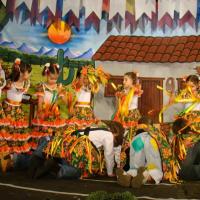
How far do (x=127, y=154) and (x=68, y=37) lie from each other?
3.04 meters

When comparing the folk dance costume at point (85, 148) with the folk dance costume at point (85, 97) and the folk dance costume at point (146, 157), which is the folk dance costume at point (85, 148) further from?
the folk dance costume at point (85, 97)

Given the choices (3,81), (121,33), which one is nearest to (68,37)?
(121,33)

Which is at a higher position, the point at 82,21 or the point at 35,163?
the point at 82,21

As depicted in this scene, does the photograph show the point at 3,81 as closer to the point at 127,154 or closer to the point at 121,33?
the point at 127,154

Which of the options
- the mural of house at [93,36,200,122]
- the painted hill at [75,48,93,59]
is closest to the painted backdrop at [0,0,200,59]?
the painted hill at [75,48,93,59]

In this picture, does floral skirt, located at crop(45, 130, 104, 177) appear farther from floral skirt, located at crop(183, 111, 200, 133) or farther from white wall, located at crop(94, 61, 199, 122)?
white wall, located at crop(94, 61, 199, 122)

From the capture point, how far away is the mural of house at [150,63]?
5.95 meters

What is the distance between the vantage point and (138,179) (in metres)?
3.03

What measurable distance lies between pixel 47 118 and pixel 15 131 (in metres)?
0.65

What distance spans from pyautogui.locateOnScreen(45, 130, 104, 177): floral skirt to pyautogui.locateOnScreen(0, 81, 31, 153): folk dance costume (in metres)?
0.74

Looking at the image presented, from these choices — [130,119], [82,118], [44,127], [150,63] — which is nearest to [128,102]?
[130,119]

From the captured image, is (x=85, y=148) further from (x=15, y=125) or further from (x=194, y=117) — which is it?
(x=194, y=117)

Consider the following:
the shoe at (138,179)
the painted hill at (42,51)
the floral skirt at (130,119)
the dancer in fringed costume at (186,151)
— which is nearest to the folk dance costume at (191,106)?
the dancer in fringed costume at (186,151)

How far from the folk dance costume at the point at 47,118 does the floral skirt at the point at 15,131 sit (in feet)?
1.26
